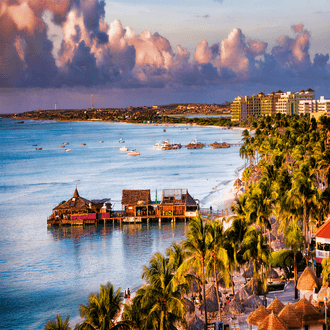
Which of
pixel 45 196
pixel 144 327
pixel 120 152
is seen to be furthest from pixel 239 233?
pixel 120 152

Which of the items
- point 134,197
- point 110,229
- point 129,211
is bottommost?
point 110,229

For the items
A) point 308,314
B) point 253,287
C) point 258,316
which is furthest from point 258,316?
point 253,287

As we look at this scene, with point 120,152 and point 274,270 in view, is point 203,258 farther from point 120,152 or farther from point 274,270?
point 120,152

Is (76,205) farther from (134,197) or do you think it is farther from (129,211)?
(134,197)

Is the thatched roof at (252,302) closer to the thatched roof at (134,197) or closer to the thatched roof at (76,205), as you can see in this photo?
the thatched roof at (134,197)

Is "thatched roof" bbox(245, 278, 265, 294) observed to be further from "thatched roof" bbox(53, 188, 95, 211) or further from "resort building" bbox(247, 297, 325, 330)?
"thatched roof" bbox(53, 188, 95, 211)

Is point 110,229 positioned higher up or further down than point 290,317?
further down

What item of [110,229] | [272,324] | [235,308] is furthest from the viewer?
[110,229]
